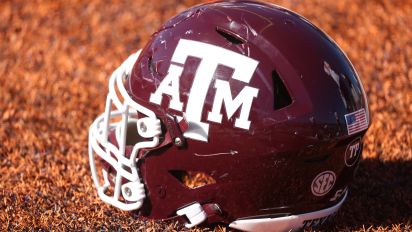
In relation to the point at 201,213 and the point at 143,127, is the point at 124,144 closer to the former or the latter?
the point at 143,127

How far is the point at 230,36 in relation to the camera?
2854mm

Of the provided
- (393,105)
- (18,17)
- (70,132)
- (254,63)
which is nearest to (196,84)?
(254,63)

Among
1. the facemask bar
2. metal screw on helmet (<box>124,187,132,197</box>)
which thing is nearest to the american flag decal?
the facemask bar

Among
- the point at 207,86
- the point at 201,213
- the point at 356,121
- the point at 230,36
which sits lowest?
the point at 201,213

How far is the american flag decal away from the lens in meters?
2.86

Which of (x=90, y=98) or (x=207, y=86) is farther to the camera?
(x=90, y=98)

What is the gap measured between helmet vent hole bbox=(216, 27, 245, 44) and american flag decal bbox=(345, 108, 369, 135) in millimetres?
532

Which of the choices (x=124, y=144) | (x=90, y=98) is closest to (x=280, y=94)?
(x=124, y=144)

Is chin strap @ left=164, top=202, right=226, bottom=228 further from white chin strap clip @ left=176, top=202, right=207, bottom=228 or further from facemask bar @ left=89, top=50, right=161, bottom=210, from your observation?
facemask bar @ left=89, top=50, right=161, bottom=210

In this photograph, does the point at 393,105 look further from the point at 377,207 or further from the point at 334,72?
the point at 334,72

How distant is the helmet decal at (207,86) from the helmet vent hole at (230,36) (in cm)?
7

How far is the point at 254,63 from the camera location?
2.76m

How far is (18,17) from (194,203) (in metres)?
3.47

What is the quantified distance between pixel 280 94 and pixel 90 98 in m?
2.35
